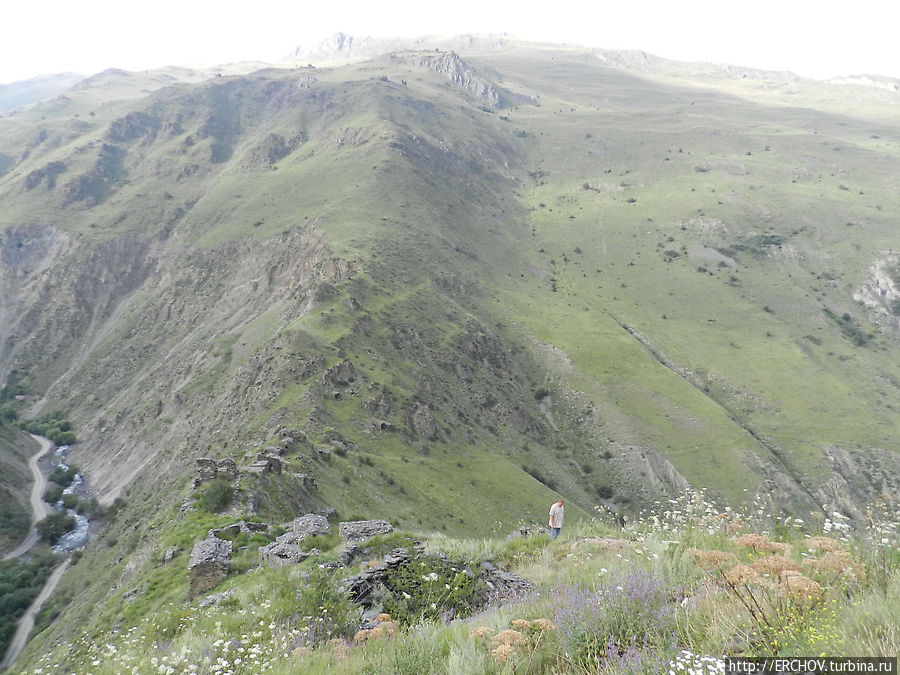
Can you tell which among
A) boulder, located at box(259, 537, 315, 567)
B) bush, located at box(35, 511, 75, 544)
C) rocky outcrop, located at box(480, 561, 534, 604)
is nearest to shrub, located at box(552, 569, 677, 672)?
rocky outcrop, located at box(480, 561, 534, 604)

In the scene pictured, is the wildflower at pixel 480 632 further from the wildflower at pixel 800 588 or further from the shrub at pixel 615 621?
the wildflower at pixel 800 588

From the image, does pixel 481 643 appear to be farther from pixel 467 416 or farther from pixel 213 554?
pixel 467 416

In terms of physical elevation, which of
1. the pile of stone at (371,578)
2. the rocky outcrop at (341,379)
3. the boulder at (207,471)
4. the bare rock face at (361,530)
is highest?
the pile of stone at (371,578)

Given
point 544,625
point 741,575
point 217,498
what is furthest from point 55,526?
point 741,575

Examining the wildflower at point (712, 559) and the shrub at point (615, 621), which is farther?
the wildflower at point (712, 559)

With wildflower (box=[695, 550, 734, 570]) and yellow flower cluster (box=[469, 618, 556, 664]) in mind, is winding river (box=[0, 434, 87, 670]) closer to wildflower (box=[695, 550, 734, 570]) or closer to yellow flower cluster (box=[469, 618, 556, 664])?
yellow flower cluster (box=[469, 618, 556, 664])

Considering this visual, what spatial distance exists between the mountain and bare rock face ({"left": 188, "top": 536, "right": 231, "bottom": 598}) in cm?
477

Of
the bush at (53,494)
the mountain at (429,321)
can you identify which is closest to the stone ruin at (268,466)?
the mountain at (429,321)

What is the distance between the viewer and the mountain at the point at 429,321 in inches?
1838

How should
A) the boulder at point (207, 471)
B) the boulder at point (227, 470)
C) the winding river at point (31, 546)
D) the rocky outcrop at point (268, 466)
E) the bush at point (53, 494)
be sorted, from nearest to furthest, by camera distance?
1. the boulder at point (227, 470)
2. the rocky outcrop at point (268, 466)
3. the boulder at point (207, 471)
4. the winding river at point (31, 546)
5. the bush at point (53, 494)

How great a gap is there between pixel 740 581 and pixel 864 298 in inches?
5821

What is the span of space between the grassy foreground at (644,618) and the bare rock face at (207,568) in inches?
356

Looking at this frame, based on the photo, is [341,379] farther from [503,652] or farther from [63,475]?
[63,475]

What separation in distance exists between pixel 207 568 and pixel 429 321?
194 feet
